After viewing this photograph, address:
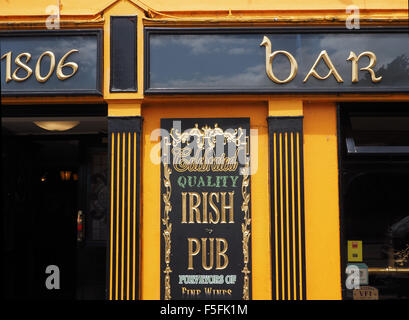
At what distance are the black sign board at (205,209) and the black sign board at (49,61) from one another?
3.61ft

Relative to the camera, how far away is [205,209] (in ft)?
13.8

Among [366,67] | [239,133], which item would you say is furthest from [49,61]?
[366,67]

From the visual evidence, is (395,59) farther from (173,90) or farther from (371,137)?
(173,90)

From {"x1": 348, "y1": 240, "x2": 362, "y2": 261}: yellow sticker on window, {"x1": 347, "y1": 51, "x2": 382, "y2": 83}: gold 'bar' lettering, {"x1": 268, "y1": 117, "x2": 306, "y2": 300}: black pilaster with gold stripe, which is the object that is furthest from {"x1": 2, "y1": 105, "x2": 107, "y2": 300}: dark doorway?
{"x1": 347, "y1": 51, "x2": 382, "y2": 83}: gold 'bar' lettering

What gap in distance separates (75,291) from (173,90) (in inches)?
132

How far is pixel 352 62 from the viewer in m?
4.14

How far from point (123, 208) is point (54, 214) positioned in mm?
2115

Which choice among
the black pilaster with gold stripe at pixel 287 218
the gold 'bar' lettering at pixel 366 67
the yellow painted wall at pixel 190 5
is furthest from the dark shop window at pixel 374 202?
the yellow painted wall at pixel 190 5

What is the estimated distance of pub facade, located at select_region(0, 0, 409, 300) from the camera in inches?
162

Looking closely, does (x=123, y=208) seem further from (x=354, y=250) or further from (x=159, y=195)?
(x=354, y=250)

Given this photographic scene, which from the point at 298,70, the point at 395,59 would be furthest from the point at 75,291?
the point at 395,59

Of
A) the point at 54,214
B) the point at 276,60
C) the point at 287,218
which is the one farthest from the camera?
the point at 54,214

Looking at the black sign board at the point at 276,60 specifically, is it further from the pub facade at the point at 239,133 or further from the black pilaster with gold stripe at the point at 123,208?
the black pilaster with gold stripe at the point at 123,208

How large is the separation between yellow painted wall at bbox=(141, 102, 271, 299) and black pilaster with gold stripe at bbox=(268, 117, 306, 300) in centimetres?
10
